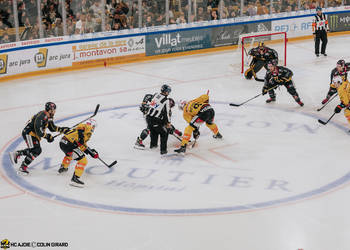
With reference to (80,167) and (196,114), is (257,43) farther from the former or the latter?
(80,167)

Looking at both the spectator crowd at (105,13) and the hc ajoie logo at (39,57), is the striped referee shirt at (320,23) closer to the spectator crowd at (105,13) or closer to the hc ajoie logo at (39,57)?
the spectator crowd at (105,13)

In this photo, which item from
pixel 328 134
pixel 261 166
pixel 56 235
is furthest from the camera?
pixel 328 134

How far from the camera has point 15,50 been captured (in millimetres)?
15914

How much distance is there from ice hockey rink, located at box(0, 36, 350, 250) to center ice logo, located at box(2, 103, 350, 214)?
0.06 ft

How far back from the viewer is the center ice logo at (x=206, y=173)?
803 cm

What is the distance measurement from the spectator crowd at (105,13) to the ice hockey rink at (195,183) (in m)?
2.79

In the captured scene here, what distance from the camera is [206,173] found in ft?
29.8

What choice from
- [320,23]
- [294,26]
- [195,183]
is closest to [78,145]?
[195,183]

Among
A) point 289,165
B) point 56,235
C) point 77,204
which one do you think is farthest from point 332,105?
point 56,235

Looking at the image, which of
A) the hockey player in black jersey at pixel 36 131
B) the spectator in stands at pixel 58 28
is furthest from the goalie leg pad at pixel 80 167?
the spectator in stands at pixel 58 28

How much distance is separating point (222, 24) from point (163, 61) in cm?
275

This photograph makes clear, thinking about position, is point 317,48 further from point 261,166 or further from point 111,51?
point 261,166

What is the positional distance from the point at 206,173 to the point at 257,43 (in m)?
9.39

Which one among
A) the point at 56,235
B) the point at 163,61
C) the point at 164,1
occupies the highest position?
the point at 164,1
